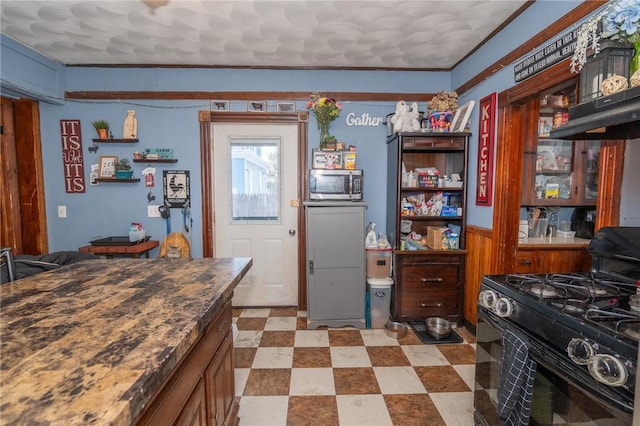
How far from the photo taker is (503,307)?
1.38m

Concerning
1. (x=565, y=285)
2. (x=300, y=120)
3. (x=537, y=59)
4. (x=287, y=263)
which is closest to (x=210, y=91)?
(x=300, y=120)

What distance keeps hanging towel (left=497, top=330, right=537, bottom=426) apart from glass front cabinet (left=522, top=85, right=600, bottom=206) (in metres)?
1.76

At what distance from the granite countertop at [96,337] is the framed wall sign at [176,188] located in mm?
1890

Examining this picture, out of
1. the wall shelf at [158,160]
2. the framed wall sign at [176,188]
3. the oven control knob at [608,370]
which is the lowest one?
the oven control knob at [608,370]

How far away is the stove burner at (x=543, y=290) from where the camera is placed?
1305mm

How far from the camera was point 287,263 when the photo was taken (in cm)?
348

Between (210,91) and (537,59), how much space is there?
2973 mm

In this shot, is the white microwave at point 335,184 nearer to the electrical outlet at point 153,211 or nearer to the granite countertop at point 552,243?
the granite countertop at point 552,243

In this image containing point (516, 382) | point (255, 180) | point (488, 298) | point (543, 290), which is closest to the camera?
point (516, 382)

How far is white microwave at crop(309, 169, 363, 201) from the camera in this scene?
301cm

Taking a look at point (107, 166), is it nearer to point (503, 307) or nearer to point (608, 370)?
point (503, 307)

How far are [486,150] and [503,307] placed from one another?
1.74 m

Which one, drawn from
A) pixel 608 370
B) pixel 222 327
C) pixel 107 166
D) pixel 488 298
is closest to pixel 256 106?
pixel 107 166

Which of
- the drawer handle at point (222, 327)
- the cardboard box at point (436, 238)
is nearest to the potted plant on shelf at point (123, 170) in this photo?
the drawer handle at point (222, 327)
